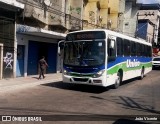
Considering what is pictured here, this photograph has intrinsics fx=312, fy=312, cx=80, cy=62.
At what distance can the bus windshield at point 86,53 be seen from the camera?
50.3 feet

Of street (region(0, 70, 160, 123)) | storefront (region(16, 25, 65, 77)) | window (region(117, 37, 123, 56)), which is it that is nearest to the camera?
street (region(0, 70, 160, 123))

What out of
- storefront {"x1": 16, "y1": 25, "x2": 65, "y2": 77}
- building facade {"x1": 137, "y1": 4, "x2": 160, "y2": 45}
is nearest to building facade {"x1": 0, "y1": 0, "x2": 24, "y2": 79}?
storefront {"x1": 16, "y1": 25, "x2": 65, "y2": 77}

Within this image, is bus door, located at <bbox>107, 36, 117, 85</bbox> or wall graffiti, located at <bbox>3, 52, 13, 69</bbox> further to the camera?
wall graffiti, located at <bbox>3, 52, 13, 69</bbox>

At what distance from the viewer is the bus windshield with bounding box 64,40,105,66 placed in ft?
50.3

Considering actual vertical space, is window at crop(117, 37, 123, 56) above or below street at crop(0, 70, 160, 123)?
above

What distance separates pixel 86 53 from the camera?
51.0 feet

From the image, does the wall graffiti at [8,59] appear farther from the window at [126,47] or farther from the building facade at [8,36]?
the window at [126,47]

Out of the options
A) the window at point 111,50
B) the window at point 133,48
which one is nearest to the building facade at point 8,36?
the window at point 111,50

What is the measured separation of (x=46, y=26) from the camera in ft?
80.3

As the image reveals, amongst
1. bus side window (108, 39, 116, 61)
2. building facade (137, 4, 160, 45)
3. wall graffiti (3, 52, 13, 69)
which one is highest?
building facade (137, 4, 160, 45)

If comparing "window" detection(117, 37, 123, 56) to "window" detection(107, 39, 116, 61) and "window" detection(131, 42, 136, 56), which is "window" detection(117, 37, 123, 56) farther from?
"window" detection(131, 42, 136, 56)

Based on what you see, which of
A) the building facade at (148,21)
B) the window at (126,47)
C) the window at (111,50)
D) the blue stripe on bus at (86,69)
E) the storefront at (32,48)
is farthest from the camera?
the building facade at (148,21)

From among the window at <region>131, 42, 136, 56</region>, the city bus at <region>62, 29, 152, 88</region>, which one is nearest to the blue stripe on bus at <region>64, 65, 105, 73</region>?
the city bus at <region>62, 29, 152, 88</region>

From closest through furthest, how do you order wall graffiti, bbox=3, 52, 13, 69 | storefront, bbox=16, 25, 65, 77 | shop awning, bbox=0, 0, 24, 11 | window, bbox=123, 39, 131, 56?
shop awning, bbox=0, 0, 24, 11
window, bbox=123, 39, 131, 56
wall graffiti, bbox=3, 52, 13, 69
storefront, bbox=16, 25, 65, 77
